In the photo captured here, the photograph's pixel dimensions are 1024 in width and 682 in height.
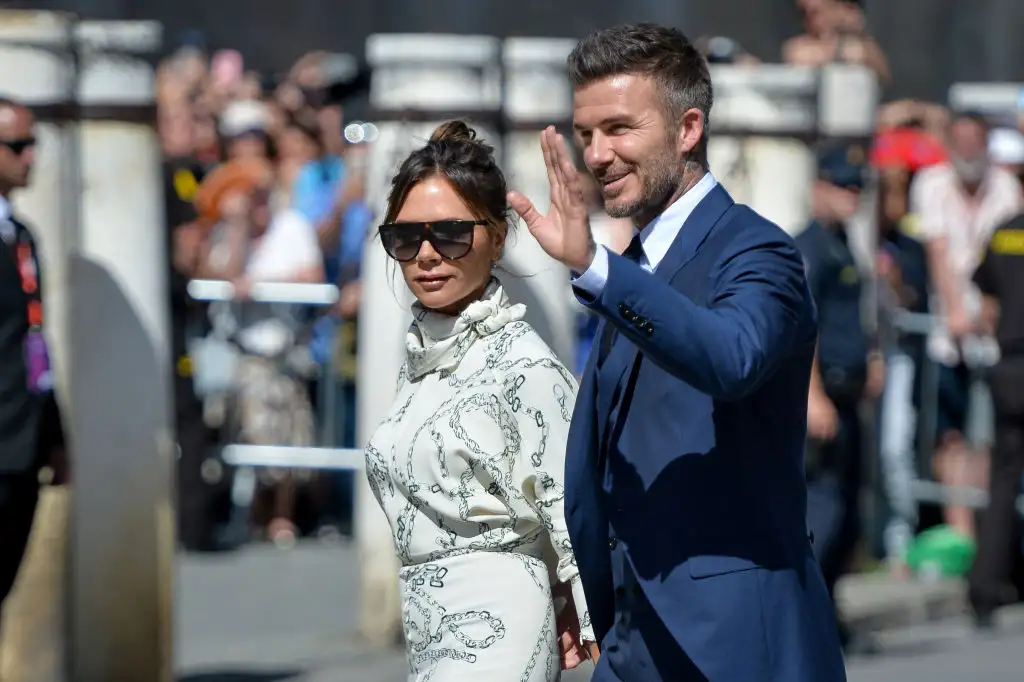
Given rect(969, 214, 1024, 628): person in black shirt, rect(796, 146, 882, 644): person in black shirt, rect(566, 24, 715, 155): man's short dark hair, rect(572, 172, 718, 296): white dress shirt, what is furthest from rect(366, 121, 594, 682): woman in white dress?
rect(969, 214, 1024, 628): person in black shirt

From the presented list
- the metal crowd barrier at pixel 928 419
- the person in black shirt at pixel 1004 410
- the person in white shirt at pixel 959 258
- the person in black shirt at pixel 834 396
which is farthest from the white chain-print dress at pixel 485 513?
the metal crowd barrier at pixel 928 419

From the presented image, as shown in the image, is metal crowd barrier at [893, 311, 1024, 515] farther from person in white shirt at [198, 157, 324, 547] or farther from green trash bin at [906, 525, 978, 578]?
person in white shirt at [198, 157, 324, 547]

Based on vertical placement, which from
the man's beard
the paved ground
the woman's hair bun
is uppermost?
the woman's hair bun

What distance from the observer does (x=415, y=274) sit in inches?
172

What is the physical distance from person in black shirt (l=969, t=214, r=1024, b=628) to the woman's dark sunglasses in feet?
20.6

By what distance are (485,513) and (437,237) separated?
57cm

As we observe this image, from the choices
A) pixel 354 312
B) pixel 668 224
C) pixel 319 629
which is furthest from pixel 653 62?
pixel 354 312

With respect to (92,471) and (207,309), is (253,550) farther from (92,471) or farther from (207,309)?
(92,471)

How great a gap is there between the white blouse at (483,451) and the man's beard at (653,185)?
720 millimetres

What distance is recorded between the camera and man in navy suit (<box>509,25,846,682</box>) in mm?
3521

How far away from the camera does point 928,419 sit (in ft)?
37.1

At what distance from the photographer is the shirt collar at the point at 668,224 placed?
367 centimetres

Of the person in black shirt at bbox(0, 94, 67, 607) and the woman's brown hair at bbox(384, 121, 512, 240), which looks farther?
the person in black shirt at bbox(0, 94, 67, 607)

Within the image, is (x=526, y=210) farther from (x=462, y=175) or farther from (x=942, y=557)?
(x=942, y=557)
